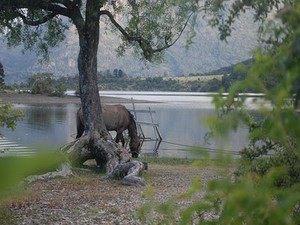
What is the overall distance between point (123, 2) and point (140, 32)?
1151 mm

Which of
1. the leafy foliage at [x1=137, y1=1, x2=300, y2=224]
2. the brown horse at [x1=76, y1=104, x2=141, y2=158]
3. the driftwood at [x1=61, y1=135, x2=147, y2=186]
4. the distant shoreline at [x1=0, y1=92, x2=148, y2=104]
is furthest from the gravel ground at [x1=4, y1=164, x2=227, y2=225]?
the distant shoreline at [x1=0, y1=92, x2=148, y2=104]

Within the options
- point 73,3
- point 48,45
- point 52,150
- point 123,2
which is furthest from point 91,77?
point 52,150

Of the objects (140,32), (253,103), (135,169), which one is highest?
(140,32)

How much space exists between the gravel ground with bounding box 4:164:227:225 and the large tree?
87.7 inches

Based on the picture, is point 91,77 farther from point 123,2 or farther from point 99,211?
point 99,211

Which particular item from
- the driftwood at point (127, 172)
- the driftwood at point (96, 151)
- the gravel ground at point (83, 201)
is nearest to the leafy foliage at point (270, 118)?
the gravel ground at point (83, 201)

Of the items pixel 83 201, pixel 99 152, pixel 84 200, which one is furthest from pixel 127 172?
pixel 83 201

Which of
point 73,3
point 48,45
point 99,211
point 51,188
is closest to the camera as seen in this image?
point 99,211

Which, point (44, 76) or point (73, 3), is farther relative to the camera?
point (44, 76)

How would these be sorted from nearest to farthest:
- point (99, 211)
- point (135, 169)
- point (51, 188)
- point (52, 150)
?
point (52, 150) < point (99, 211) < point (51, 188) < point (135, 169)

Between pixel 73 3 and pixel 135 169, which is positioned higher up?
pixel 73 3

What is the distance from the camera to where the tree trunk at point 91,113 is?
15147 mm

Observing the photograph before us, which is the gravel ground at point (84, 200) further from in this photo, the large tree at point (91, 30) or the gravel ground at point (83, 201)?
the large tree at point (91, 30)

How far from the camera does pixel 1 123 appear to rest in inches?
445
